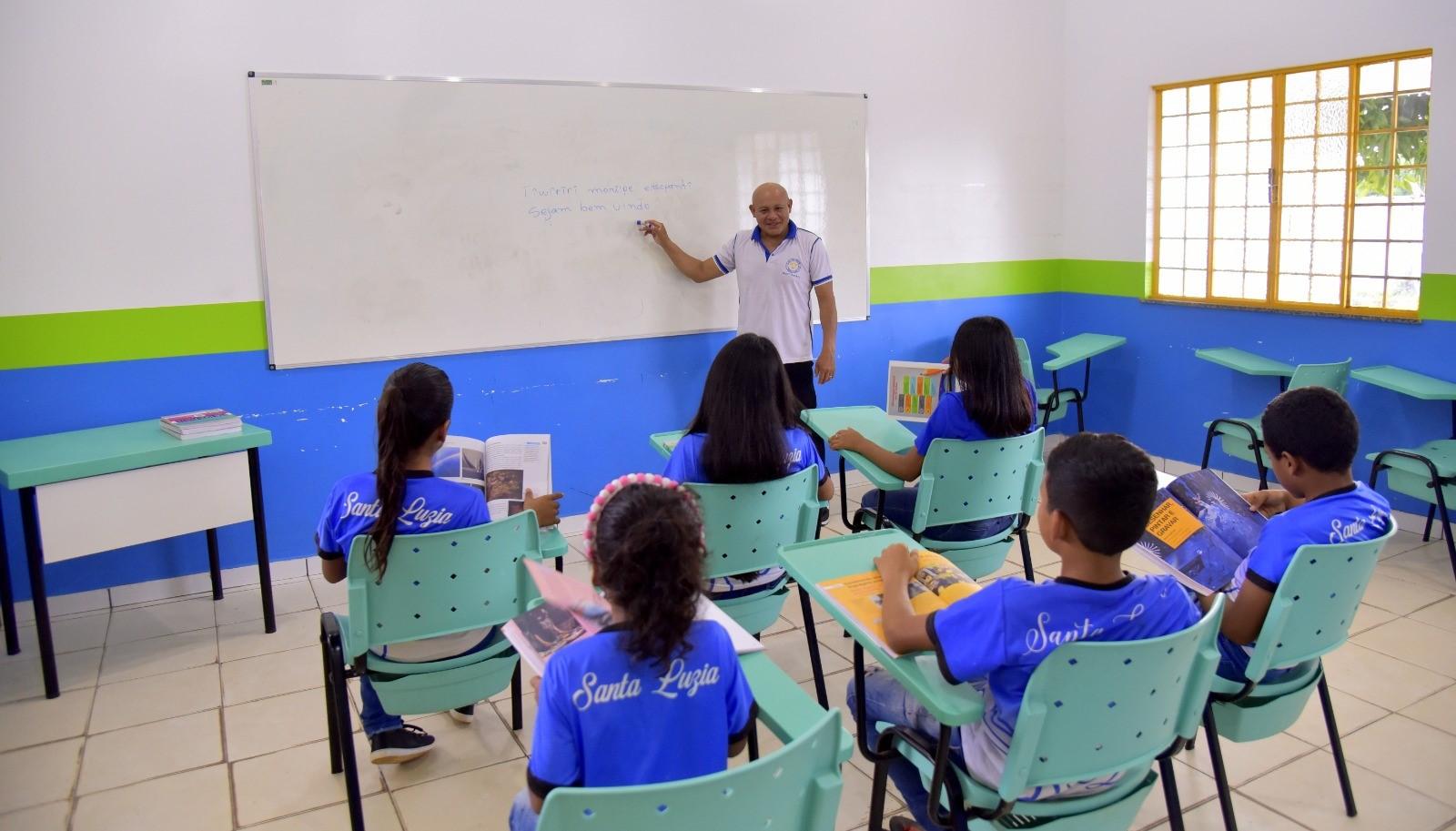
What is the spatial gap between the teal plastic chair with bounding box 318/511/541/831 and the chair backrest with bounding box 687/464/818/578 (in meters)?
0.47

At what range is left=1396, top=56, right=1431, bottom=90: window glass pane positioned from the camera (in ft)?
14.8

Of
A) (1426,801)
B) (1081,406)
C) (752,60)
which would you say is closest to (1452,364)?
(1081,406)

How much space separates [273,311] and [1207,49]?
477 centimetres

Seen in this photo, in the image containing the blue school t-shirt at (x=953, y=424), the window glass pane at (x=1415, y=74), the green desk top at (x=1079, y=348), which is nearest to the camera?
the blue school t-shirt at (x=953, y=424)

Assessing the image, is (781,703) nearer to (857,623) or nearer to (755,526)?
(857,623)

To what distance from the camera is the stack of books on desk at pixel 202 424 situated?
142 inches

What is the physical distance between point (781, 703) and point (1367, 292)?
452cm

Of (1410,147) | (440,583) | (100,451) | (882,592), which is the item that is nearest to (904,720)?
(882,592)

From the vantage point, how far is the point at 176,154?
3.86 m

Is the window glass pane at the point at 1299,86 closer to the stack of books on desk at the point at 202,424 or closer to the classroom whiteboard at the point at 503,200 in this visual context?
the classroom whiteboard at the point at 503,200

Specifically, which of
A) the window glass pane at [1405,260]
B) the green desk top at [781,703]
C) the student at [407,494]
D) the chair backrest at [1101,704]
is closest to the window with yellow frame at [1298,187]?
the window glass pane at [1405,260]

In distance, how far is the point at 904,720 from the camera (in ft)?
6.72

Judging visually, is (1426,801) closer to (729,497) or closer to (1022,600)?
(1022,600)

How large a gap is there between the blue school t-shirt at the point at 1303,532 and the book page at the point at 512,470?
1678 millimetres
